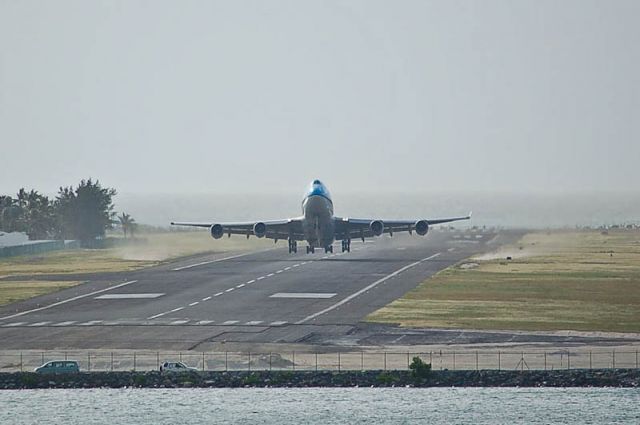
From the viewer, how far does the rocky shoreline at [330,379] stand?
302 ft

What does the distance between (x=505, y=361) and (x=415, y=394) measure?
8.95m

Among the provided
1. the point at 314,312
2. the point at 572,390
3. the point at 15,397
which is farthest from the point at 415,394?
the point at 314,312

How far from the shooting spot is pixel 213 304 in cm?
12988

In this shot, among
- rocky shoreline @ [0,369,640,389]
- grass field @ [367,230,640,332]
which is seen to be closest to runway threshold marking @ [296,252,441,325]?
grass field @ [367,230,640,332]

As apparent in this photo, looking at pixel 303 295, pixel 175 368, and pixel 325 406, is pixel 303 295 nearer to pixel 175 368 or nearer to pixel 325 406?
pixel 175 368

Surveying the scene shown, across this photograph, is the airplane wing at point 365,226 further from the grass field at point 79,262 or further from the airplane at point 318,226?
the grass field at point 79,262

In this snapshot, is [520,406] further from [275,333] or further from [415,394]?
[275,333]

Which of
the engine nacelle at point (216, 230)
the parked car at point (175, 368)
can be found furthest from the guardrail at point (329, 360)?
the engine nacelle at point (216, 230)

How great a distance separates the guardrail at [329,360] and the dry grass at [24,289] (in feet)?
117

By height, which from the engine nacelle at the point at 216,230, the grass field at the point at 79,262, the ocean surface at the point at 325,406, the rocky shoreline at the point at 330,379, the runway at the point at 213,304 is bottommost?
the ocean surface at the point at 325,406

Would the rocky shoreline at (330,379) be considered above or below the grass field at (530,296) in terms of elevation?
below

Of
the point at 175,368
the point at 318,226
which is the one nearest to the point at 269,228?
the point at 318,226

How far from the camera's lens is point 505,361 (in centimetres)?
9644

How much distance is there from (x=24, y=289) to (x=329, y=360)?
56511 mm
